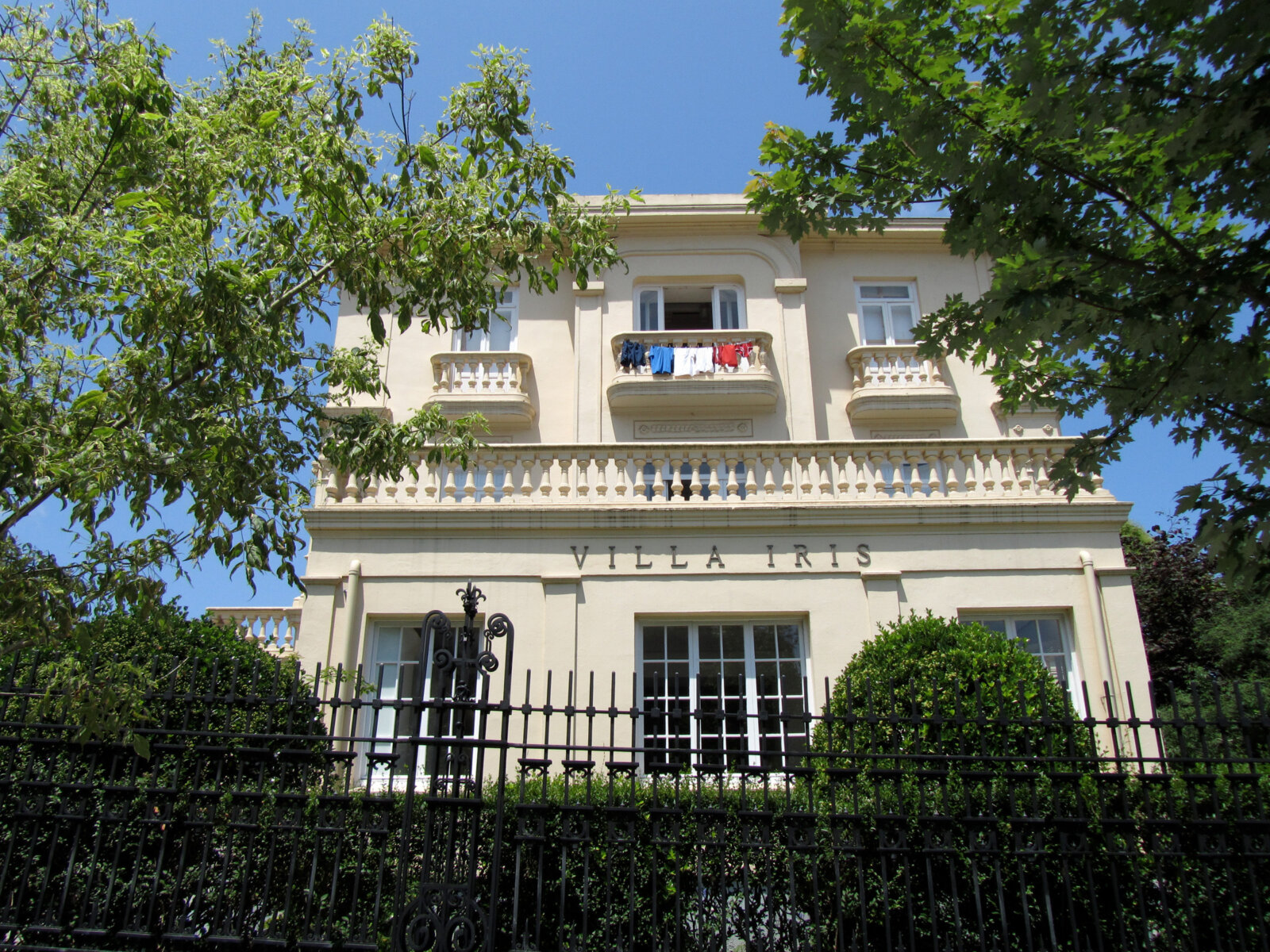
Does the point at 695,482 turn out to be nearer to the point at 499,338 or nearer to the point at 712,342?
the point at 712,342

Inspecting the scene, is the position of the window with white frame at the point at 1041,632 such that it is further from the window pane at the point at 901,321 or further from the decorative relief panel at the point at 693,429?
the window pane at the point at 901,321

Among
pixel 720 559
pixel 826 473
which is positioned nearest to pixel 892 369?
pixel 826 473


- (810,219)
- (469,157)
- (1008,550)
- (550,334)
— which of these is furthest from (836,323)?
(469,157)

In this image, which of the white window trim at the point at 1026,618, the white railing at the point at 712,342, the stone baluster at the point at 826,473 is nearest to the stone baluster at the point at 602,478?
the stone baluster at the point at 826,473

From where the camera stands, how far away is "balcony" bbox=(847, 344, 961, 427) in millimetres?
15914

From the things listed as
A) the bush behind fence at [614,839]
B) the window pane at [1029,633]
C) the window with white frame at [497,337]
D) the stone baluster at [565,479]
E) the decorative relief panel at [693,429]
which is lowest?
the bush behind fence at [614,839]

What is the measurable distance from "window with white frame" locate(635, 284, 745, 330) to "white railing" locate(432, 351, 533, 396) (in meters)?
2.42

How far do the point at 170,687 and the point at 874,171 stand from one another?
592cm

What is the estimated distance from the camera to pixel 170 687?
17.4ft

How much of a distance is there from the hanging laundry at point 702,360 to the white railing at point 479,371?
2.98 meters

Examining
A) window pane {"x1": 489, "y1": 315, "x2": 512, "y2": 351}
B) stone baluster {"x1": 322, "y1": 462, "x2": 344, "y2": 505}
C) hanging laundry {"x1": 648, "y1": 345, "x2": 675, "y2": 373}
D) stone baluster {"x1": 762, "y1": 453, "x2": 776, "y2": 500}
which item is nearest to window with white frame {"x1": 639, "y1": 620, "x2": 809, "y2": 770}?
stone baluster {"x1": 762, "y1": 453, "x2": 776, "y2": 500}

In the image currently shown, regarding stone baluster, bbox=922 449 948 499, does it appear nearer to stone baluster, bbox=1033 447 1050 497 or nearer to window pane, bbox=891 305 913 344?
stone baluster, bbox=1033 447 1050 497

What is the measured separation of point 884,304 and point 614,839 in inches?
557

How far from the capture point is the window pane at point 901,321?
17062mm
